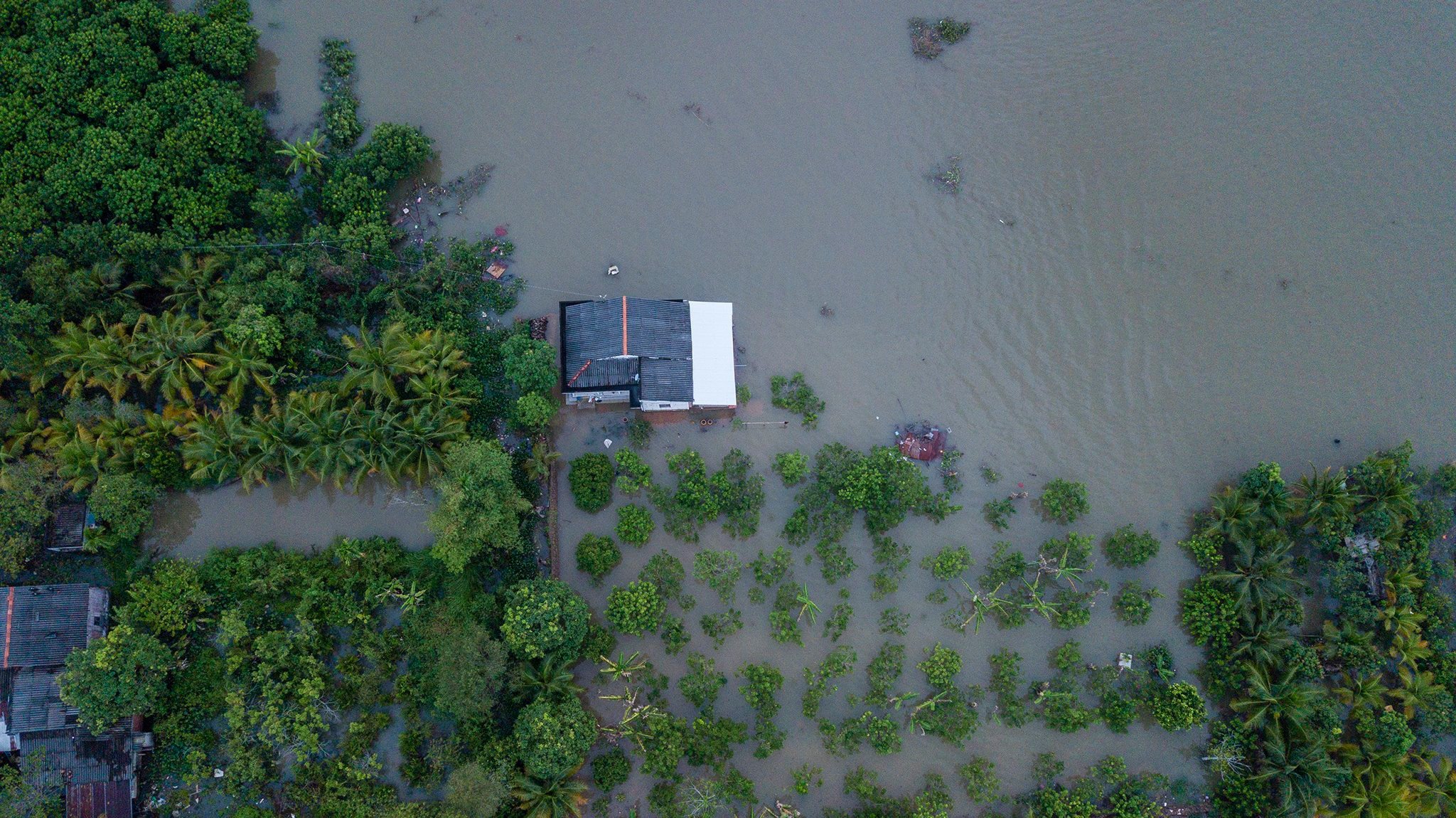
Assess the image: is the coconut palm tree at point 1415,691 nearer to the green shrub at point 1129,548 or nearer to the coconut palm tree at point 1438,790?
the coconut palm tree at point 1438,790

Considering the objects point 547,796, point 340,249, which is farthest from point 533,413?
point 547,796

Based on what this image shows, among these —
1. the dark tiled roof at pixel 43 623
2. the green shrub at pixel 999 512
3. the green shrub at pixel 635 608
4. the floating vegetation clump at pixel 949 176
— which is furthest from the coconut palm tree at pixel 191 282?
the green shrub at pixel 999 512

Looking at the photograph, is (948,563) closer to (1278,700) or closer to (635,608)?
(635,608)

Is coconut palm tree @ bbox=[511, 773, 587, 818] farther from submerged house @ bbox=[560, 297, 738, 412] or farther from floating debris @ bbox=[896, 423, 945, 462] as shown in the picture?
floating debris @ bbox=[896, 423, 945, 462]

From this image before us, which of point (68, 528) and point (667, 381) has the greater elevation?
point (667, 381)

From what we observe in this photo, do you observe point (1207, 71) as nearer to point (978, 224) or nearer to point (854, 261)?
point (978, 224)

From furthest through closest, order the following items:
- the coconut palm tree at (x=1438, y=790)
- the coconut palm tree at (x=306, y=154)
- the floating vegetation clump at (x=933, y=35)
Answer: the floating vegetation clump at (x=933, y=35) < the coconut palm tree at (x=306, y=154) < the coconut palm tree at (x=1438, y=790)
